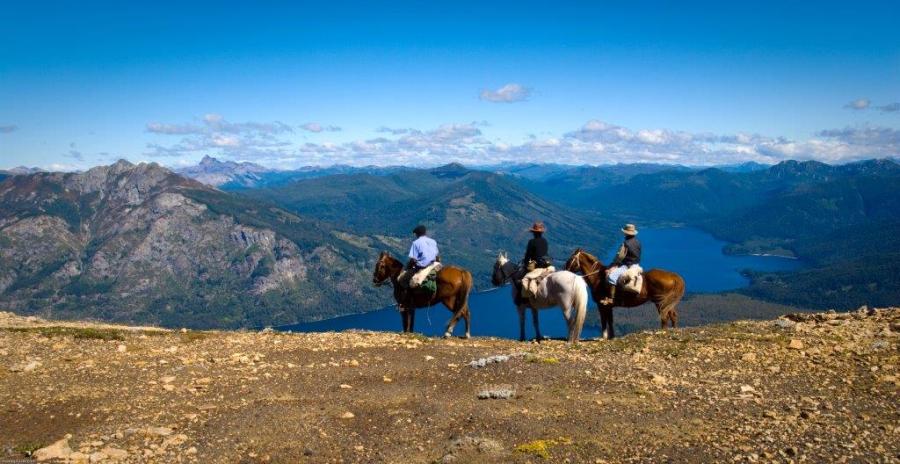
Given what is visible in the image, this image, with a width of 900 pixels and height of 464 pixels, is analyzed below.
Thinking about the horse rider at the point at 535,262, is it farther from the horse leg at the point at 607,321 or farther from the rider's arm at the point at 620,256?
the horse leg at the point at 607,321

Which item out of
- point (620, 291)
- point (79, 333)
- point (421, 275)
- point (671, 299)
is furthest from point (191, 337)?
point (671, 299)

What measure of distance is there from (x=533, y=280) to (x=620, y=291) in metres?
4.05

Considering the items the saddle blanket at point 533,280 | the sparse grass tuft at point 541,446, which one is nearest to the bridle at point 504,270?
the saddle blanket at point 533,280

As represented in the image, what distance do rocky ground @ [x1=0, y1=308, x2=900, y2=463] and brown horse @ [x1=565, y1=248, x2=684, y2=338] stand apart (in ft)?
13.3

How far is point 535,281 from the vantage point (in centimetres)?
2175

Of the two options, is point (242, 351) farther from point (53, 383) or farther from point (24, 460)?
point (24, 460)

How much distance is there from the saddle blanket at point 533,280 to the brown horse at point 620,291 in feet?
6.23

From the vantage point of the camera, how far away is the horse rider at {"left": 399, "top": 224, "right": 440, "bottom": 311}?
23.5 m

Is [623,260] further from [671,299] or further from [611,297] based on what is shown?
[671,299]

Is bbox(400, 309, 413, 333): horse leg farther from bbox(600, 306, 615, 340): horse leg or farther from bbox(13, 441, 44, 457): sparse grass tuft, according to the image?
bbox(13, 441, 44, 457): sparse grass tuft

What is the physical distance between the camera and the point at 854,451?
1005cm

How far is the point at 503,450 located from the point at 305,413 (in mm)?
4612

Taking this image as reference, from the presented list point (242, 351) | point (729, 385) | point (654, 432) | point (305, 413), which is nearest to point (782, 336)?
point (729, 385)

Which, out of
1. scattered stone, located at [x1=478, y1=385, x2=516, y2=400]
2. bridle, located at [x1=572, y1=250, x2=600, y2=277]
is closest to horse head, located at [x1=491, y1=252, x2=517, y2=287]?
bridle, located at [x1=572, y1=250, x2=600, y2=277]
